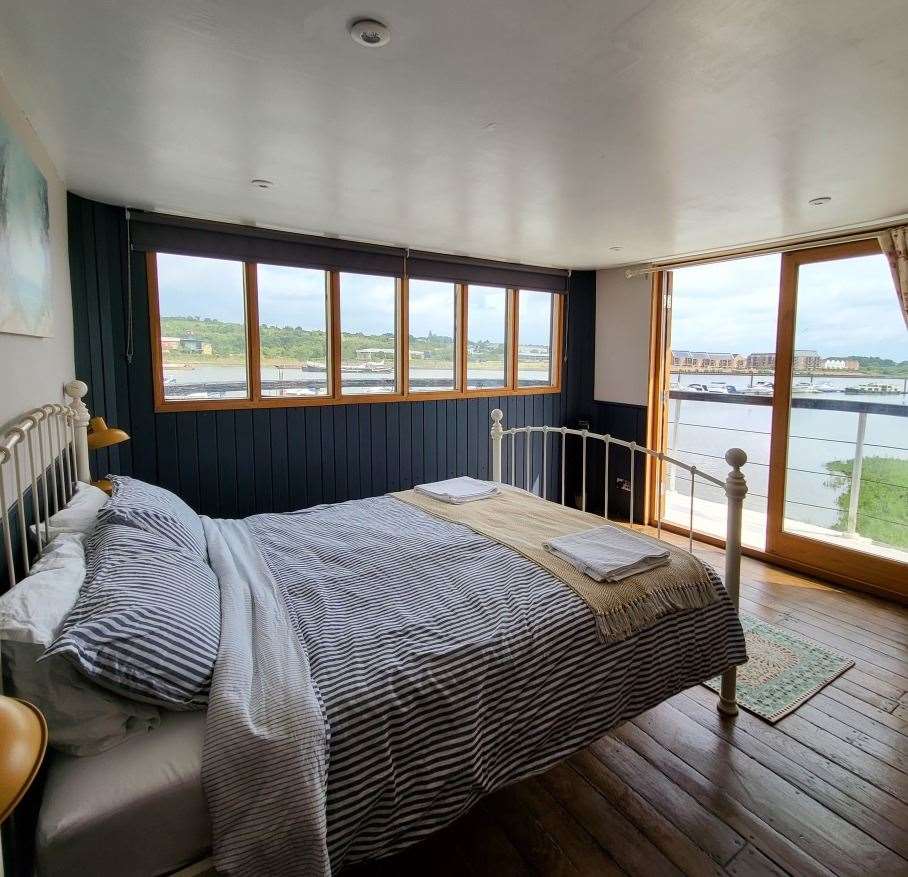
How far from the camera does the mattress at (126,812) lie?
102 cm

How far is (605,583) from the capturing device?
1.86 meters

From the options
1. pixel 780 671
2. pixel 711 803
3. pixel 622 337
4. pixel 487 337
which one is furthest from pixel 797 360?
pixel 711 803

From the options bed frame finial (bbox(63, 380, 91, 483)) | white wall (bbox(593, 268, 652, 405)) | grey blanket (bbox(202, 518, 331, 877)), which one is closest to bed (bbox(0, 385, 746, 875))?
grey blanket (bbox(202, 518, 331, 877))

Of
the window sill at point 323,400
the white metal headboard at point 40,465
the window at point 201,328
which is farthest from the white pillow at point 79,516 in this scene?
the window at point 201,328

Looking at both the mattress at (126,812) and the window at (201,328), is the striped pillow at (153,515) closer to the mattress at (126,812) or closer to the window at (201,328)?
the mattress at (126,812)

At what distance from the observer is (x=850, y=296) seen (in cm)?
349

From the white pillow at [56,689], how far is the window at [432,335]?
3304 mm

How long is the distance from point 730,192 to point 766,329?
1603 millimetres

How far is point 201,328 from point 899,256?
4.22 metres

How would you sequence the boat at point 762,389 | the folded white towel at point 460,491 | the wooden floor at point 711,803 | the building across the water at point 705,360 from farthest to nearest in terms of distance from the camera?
the building across the water at point 705,360
the boat at point 762,389
the folded white towel at point 460,491
the wooden floor at point 711,803

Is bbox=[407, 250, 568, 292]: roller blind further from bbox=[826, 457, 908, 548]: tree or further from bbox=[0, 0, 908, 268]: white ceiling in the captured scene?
bbox=[826, 457, 908, 548]: tree

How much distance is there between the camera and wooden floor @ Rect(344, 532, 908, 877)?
1.62m

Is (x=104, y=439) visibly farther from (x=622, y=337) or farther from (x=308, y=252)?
(x=622, y=337)

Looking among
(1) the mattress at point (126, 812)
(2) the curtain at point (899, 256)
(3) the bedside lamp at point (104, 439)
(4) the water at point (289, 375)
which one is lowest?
(1) the mattress at point (126, 812)
